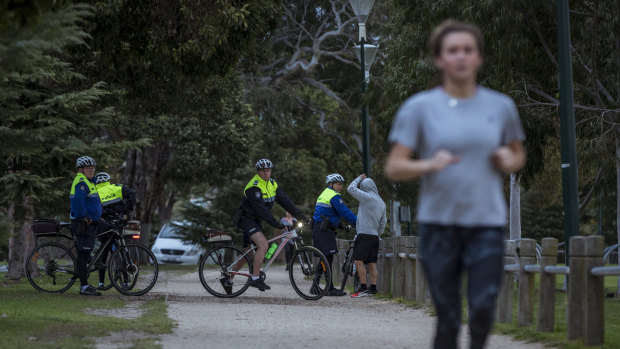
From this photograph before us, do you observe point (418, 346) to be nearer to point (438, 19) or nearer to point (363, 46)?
point (438, 19)

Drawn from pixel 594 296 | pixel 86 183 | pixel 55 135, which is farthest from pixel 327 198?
pixel 594 296

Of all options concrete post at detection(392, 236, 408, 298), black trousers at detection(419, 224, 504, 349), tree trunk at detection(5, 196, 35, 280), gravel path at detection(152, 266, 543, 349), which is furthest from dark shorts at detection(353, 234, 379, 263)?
black trousers at detection(419, 224, 504, 349)

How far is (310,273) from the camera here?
14141mm

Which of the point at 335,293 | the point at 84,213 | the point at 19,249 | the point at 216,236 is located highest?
the point at 84,213

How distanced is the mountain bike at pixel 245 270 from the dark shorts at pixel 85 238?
1496 mm

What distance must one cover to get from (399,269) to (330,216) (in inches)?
66.2

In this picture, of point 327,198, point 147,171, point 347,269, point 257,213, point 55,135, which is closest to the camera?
point 55,135

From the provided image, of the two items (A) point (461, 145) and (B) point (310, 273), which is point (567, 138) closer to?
(B) point (310, 273)

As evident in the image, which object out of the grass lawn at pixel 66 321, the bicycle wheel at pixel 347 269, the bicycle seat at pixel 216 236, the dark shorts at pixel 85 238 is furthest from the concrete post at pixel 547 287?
the bicycle wheel at pixel 347 269

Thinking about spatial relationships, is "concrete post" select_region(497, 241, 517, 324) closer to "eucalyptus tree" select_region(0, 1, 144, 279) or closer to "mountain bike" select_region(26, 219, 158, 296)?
"eucalyptus tree" select_region(0, 1, 144, 279)

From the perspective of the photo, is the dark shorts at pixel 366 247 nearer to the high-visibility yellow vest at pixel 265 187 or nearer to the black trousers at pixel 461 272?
the high-visibility yellow vest at pixel 265 187

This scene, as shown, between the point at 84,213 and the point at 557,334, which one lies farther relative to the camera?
the point at 84,213

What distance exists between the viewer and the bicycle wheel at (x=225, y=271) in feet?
46.3

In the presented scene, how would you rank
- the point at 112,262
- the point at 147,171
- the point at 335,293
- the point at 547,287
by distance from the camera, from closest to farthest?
the point at 547,287, the point at 112,262, the point at 335,293, the point at 147,171
